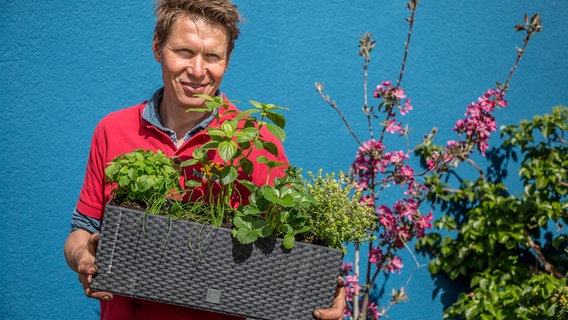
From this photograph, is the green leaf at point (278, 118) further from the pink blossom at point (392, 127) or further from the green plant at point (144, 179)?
the pink blossom at point (392, 127)

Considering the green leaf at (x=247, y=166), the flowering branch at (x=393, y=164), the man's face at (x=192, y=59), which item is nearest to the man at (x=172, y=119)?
the man's face at (x=192, y=59)

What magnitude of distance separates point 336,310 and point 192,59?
2.61ft

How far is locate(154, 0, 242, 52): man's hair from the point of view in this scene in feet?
5.83

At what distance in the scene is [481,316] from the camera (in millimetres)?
3412

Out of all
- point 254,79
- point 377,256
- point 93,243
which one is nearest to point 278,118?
point 93,243

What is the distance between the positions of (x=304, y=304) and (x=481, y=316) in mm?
2171

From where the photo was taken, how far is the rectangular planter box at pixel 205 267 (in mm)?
1509

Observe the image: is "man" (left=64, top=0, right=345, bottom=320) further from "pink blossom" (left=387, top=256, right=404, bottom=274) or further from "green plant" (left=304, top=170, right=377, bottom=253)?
"pink blossom" (left=387, top=256, right=404, bottom=274)

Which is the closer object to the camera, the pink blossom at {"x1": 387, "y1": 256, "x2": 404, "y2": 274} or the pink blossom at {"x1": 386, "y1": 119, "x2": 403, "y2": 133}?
the pink blossom at {"x1": 386, "y1": 119, "x2": 403, "y2": 133}

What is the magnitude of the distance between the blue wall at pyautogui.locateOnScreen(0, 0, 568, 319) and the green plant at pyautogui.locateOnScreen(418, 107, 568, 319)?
0.16 metres

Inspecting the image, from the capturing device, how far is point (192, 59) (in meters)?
1.81

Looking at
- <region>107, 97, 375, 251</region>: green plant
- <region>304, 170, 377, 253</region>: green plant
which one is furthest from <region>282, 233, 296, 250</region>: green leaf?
<region>304, 170, 377, 253</region>: green plant

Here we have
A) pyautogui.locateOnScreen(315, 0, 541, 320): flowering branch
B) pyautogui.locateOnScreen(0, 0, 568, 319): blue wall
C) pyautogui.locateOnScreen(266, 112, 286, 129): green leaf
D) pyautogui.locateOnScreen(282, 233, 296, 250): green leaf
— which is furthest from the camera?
pyautogui.locateOnScreen(315, 0, 541, 320): flowering branch

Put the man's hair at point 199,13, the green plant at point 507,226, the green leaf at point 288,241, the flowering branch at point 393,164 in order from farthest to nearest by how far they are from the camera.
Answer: the green plant at point 507,226
the flowering branch at point 393,164
the man's hair at point 199,13
the green leaf at point 288,241
